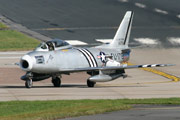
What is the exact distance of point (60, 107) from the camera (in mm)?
26844

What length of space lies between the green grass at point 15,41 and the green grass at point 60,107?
3059 centimetres

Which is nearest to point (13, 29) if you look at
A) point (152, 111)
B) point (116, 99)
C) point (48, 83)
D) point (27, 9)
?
point (27, 9)

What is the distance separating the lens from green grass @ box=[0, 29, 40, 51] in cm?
5962

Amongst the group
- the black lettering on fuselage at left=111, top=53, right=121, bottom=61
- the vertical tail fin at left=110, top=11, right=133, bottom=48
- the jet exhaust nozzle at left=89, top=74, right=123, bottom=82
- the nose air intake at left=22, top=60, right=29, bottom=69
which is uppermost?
the vertical tail fin at left=110, top=11, right=133, bottom=48

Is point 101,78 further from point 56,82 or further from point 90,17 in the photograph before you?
point 90,17

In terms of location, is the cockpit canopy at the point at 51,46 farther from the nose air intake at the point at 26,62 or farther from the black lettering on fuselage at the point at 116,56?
the black lettering on fuselage at the point at 116,56

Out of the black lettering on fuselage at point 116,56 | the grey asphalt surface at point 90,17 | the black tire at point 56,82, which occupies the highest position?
the grey asphalt surface at point 90,17

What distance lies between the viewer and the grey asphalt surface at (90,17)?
67000mm

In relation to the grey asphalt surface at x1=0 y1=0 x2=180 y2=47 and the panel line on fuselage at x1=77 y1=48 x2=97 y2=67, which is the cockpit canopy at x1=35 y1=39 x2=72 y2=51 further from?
the grey asphalt surface at x1=0 y1=0 x2=180 y2=47

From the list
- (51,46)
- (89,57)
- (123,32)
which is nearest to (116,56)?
(123,32)

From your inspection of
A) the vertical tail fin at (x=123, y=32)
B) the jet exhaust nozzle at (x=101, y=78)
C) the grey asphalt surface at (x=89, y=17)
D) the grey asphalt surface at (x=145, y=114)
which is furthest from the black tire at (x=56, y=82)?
the grey asphalt surface at (x=89, y=17)

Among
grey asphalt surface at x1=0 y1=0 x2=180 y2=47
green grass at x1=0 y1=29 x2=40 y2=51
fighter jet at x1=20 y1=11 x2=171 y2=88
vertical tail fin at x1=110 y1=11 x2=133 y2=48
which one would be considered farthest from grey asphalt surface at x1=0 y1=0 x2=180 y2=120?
fighter jet at x1=20 y1=11 x2=171 y2=88

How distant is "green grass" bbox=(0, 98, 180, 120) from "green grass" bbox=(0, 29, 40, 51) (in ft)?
100

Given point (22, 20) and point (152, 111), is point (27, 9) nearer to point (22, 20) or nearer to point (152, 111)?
point (22, 20)
